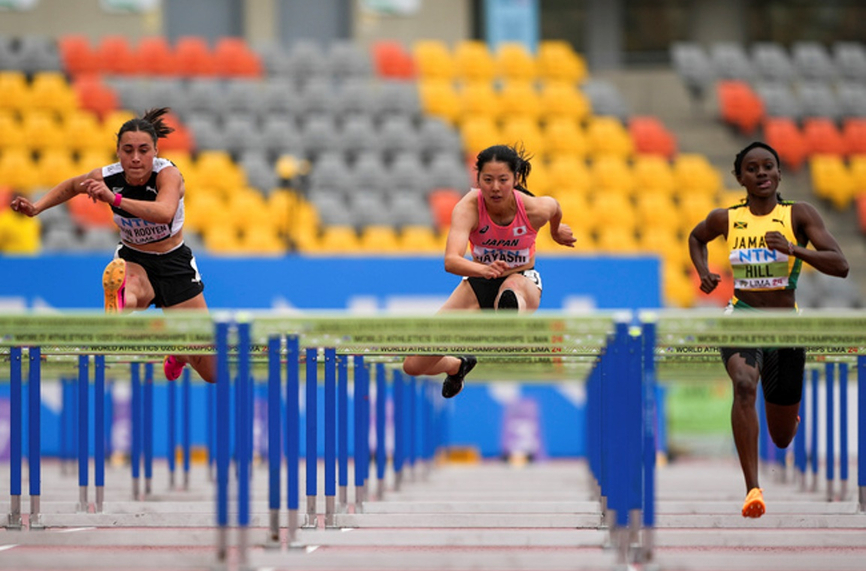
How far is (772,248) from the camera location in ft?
18.9

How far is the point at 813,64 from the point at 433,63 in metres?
6.36

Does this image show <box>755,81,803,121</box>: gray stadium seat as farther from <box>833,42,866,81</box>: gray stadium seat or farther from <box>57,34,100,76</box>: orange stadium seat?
<box>57,34,100,76</box>: orange stadium seat

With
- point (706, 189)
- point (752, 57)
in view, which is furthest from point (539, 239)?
point (752, 57)

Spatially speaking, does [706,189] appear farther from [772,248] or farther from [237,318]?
[237,318]

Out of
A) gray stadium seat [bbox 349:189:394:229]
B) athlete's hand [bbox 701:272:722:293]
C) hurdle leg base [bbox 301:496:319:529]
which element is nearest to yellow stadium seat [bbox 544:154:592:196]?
gray stadium seat [bbox 349:189:394:229]

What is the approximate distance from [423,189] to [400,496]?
7.85 meters

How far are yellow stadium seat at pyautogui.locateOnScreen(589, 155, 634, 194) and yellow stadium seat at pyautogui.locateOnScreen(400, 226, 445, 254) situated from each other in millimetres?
3023

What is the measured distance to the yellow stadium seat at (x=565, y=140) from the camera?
17797 mm

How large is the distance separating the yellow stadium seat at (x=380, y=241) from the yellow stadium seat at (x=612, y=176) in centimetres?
339

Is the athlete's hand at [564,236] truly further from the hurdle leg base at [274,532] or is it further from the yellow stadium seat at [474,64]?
the yellow stadium seat at [474,64]

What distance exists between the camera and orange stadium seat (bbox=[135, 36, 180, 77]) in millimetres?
19000

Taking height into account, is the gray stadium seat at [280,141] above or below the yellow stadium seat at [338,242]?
above

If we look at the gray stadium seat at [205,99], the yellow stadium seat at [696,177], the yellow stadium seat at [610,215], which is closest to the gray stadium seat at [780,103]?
the yellow stadium seat at [696,177]

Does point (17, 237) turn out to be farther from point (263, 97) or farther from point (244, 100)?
point (263, 97)
